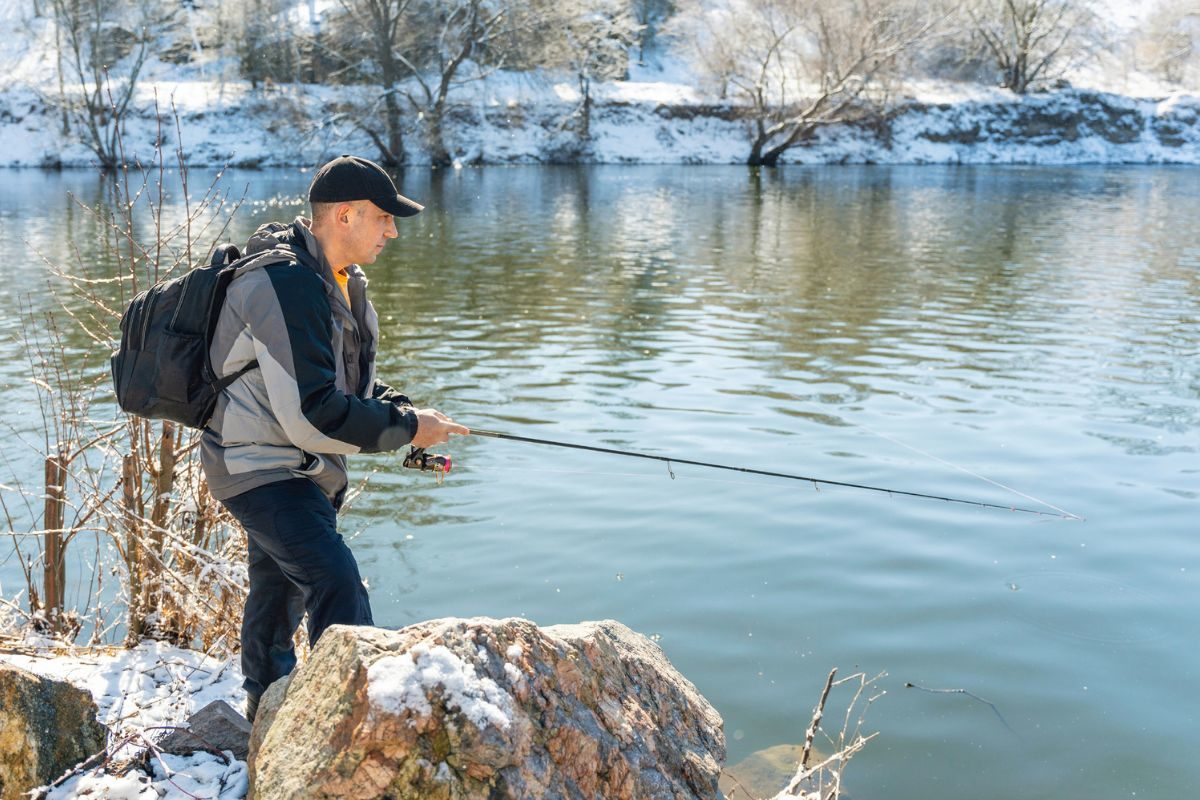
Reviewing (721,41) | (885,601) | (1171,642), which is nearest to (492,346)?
(885,601)

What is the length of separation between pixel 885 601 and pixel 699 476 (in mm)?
2491

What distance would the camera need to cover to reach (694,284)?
719 inches

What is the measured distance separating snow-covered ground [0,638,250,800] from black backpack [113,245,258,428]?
35.7 inches

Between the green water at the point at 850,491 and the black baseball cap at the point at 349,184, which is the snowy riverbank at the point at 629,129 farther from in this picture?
the black baseball cap at the point at 349,184

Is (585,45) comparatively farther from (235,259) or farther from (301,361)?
Answer: (301,361)

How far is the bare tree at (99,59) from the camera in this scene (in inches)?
1672

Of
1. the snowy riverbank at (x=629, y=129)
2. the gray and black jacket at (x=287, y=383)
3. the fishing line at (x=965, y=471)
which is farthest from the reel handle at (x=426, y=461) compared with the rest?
the snowy riverbank at (x=629, y=129)

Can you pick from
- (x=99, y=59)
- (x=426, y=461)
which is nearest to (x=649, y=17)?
(x=99, y=59)

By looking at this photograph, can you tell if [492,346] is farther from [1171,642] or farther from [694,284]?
[1171,642]

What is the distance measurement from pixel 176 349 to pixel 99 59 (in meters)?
46.2

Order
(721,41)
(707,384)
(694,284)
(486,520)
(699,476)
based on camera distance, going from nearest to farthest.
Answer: (486,520) → (699,476) → (707,384) → (694,284) → (721,41)

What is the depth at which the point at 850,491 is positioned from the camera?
8.47 metres

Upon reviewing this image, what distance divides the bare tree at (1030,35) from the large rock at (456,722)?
5965cm

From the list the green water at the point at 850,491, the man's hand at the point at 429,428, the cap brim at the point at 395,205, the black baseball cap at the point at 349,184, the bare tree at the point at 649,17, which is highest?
the bare tree at the point at 649,17
